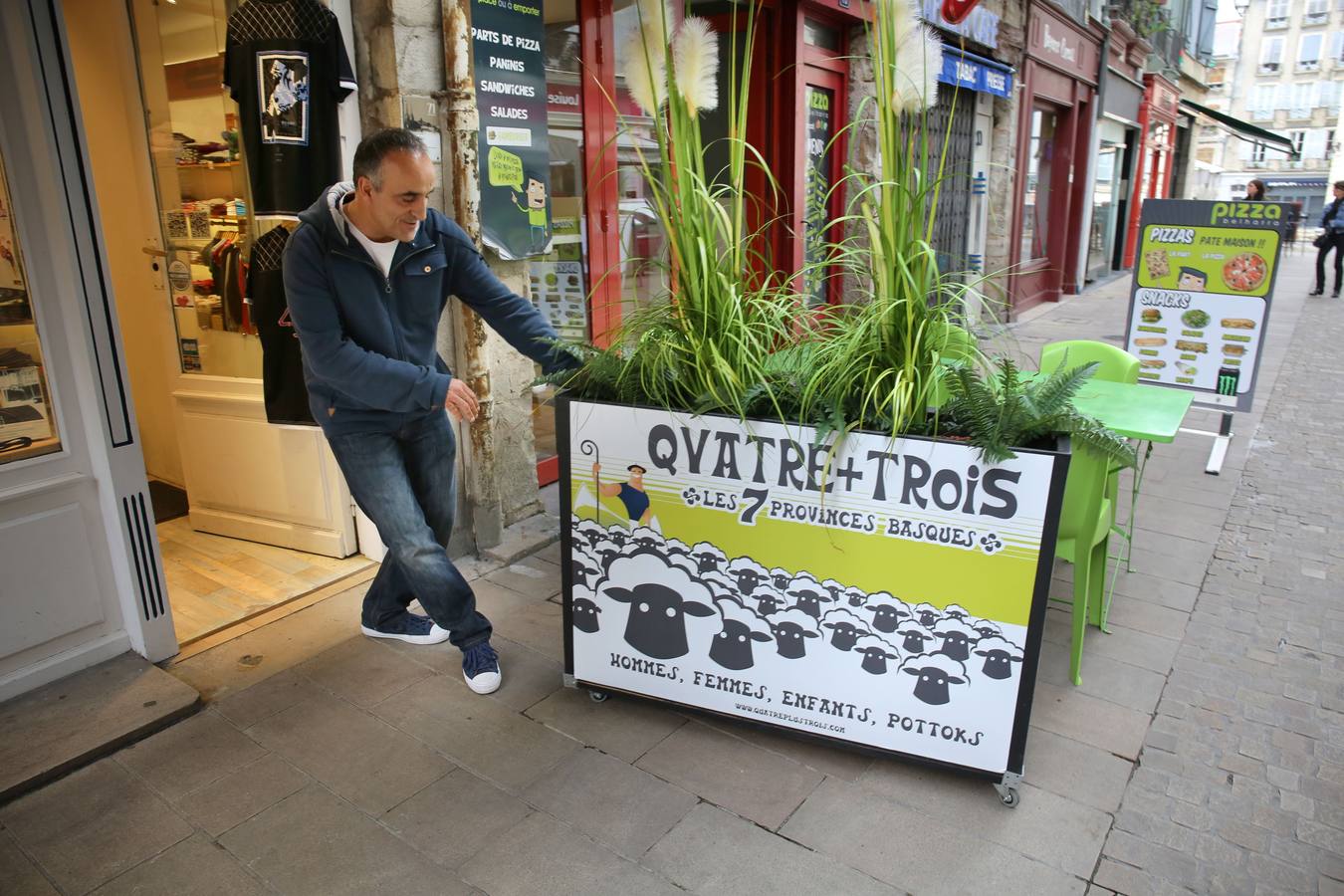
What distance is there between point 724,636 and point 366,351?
54.9 inches

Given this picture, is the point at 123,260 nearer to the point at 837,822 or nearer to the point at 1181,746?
the point at 837,822

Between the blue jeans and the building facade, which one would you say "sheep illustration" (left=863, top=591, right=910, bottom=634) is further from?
the building facade

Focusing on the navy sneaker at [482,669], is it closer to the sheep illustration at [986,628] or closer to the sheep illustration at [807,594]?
the sheep illustration at [807,594]

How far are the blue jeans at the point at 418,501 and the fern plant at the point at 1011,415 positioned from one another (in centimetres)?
169

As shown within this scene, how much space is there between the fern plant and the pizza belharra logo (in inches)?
158

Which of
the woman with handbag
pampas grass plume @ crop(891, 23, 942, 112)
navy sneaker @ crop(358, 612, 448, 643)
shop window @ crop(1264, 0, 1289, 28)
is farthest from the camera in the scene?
shop window @ crop(1264, 0, 1289, 28)

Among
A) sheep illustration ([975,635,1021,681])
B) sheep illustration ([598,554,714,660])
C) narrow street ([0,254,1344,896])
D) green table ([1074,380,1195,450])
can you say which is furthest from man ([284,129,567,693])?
green table ([1074,380,1195,450])

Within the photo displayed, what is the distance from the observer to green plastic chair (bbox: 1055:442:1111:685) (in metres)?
3.00

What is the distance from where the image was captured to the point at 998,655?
237 cm

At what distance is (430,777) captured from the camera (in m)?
2.61

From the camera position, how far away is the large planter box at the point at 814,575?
7.60ft

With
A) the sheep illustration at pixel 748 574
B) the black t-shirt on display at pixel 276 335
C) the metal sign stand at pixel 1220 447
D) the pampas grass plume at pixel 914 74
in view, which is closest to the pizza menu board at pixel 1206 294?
the metal sign stand at pixel 1220 447

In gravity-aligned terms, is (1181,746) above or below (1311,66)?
below

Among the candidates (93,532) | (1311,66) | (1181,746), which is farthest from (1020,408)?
(1311,66)
